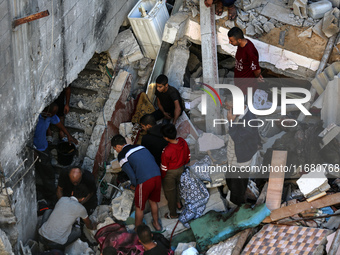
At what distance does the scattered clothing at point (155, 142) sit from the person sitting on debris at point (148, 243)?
135 centimetres

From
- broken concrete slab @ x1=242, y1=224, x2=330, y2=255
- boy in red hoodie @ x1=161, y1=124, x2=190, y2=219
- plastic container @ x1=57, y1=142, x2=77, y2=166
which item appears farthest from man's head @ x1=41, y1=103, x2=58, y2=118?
broken concrete slab @ x1=242, y1=224, x2=330, y2=255

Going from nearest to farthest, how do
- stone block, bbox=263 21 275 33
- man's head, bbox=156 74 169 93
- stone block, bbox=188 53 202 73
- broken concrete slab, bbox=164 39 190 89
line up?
man's head, bbox=156 74 169 93
stone block, bbox=263 21 275 33
broken concrete slab, bbox=164 39 190 89
stone block, bbox=188 53 202 73

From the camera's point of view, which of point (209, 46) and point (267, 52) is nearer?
point (267, 52)

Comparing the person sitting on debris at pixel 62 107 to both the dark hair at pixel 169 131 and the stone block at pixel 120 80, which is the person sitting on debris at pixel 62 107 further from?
the dark hair at pixel 169 131

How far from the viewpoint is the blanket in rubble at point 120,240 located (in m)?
7.53

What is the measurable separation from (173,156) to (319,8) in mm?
3514

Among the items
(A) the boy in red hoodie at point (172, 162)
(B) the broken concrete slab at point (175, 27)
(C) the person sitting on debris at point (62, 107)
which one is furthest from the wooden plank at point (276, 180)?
(C) the person sitting on debris at point (62, 107)

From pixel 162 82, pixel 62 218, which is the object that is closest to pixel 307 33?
pixel 162 82

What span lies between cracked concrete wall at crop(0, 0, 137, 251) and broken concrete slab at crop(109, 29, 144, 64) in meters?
0.59

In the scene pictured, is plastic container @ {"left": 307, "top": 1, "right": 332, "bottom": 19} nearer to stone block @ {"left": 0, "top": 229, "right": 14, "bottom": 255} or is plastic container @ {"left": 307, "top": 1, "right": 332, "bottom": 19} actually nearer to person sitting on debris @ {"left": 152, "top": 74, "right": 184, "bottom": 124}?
person sitting on debris @ {"left": 152, "top": 74, "right": 184, "bottom": 124}

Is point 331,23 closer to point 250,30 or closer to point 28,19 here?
point 250,30

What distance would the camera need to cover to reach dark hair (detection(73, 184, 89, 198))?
8016mm

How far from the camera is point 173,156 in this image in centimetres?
760

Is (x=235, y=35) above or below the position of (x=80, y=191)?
above
